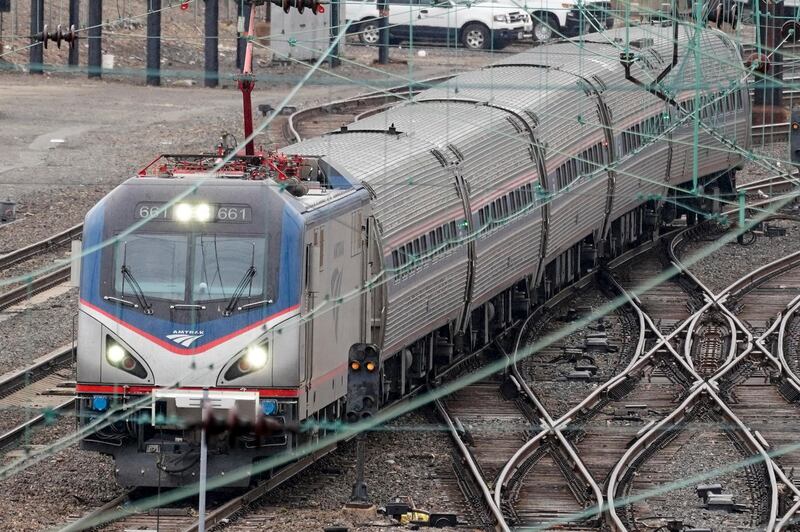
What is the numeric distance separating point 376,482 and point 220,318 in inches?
97.3

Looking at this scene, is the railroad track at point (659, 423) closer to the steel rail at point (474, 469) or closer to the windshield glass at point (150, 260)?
the steel rail at point (474, 469)

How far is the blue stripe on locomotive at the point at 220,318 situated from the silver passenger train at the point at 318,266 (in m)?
0.01

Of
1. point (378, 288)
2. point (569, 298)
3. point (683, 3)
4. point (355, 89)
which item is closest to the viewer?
point (378, 288)

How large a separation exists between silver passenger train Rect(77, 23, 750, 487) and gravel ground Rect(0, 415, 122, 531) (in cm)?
52

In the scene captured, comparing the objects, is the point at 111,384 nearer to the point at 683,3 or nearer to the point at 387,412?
the point at 387,412

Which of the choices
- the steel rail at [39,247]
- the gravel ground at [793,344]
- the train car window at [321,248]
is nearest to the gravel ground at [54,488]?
the train car window at [321,248]

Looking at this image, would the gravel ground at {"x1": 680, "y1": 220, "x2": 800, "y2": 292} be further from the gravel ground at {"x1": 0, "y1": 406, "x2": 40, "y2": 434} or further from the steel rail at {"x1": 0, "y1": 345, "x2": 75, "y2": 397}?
the gravel ground at {"x1": 0, "y1": 406, "x2": 40, "y2": 434}

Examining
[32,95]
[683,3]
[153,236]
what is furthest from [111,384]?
[32,95]

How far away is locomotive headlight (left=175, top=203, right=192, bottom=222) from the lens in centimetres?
1703

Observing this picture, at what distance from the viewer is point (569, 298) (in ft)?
94.5

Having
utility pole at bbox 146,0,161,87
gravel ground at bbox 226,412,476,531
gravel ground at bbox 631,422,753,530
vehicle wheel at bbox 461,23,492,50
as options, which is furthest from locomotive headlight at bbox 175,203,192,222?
vehicle wheel at bbox 461,23,492,50

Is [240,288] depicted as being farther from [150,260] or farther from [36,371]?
[36,371]

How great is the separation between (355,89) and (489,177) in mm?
26264

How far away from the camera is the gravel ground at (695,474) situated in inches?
680
